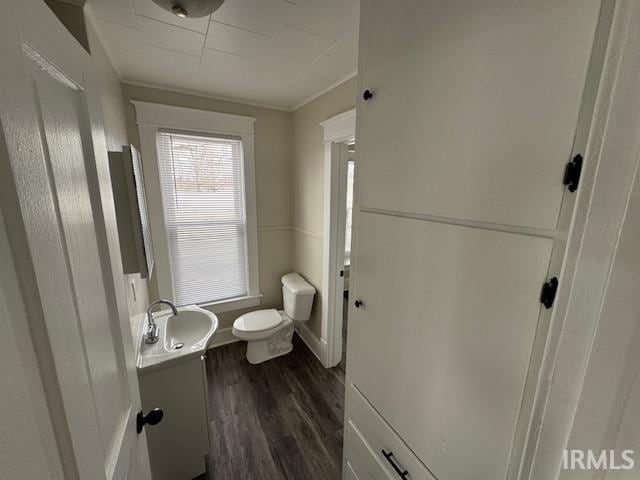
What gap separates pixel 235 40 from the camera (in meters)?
1.41

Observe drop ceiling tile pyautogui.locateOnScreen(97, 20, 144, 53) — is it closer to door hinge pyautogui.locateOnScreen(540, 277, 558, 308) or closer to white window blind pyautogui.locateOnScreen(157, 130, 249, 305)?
white window blind pyautogui.locateOnScreen(157, 130, 249, 305)

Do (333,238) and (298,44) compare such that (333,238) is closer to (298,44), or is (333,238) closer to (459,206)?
(298,44)

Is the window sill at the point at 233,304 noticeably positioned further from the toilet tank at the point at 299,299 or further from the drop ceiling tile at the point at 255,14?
the drop ceiling tile at the point at 255,14

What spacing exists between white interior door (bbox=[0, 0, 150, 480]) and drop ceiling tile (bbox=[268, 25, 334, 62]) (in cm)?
100

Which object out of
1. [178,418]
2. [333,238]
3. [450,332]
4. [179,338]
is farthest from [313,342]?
[450,332]

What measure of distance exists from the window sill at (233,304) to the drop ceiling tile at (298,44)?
2.19m

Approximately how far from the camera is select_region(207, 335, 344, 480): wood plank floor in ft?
5.05

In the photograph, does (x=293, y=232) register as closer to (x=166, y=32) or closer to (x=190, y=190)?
(x=190, y=190)

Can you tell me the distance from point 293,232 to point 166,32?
1897 mm

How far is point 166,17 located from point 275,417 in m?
2.49

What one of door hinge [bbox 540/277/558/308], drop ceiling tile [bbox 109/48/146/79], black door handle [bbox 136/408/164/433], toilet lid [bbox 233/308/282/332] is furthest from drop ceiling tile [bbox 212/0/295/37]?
toilet lid [bbox 233/308/282/332]

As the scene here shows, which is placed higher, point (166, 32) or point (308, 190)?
point (166, 32)

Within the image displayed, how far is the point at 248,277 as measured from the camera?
2.71 metres

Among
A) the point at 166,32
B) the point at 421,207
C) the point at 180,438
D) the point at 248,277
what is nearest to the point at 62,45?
the point at 421,207
